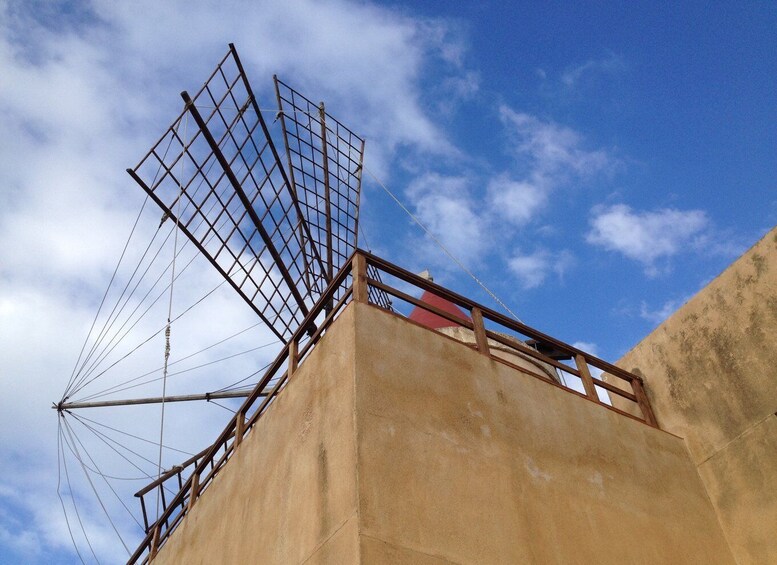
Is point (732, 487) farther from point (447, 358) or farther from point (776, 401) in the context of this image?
point (447, 358)

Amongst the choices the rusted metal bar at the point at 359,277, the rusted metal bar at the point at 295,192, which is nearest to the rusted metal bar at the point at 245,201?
the rusted metal bar at the point at 295,192

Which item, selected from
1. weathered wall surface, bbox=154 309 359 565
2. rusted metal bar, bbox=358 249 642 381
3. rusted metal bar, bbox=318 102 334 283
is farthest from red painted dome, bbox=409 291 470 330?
weathered wall surface, bbox=154 309 359 565

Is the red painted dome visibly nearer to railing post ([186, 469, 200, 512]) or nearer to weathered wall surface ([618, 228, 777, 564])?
railing post ([186, 469, 200, 512])

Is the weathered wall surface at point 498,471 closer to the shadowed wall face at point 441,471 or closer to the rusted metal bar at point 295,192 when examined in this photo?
the shadowed wall face at point 441,471

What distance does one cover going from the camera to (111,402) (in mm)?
13250

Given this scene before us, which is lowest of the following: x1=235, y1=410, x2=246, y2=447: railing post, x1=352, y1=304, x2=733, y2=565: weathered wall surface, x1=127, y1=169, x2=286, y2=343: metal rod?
x1=352, y1=304, x2=733, y2=565: weathered wall surface

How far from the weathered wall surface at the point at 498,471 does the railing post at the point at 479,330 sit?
207mm

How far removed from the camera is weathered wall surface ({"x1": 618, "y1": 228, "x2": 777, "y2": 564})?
18.3ft

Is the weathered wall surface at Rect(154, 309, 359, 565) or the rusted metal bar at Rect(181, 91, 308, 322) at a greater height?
the rusted metal bar at Rect(181, 91, 308, 322)

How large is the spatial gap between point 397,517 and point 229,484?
2.87 meters

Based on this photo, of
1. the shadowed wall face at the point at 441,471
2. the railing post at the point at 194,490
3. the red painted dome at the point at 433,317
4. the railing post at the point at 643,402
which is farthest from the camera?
the red painted dome at the point at 433,317

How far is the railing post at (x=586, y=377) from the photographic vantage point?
621 centimetres

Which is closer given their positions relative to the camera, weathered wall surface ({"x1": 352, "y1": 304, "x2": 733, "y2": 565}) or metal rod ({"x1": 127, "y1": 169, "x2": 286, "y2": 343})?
weathered wall surface ({"x1": 352, "y1": 304, "x2": 733, "y2": 565})

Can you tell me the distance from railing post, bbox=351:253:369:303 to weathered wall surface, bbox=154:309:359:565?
0.58ft
